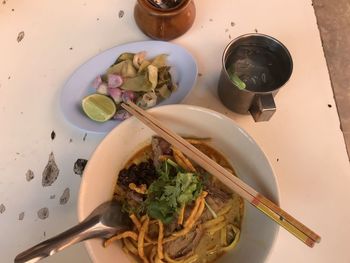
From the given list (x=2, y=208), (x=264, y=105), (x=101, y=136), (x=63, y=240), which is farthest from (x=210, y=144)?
(x=2, y=208)

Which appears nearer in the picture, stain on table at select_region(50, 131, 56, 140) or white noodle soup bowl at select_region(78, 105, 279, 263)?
white noodle soup bowl at select_region(78, 105, 279, 263)

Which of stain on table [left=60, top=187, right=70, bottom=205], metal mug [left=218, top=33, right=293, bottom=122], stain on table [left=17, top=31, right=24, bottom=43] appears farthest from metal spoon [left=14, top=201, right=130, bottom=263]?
stain on table [left=17, top=31, right=24, bottom=43]

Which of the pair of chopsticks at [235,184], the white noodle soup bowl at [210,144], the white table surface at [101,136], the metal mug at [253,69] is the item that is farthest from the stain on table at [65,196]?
the metal mug at [253,69]

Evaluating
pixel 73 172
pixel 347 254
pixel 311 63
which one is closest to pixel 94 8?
pixel 73 172

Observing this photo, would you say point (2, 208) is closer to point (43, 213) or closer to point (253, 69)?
point (43, 213)

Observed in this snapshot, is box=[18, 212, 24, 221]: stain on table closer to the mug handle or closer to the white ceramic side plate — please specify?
the white ceramic side plate

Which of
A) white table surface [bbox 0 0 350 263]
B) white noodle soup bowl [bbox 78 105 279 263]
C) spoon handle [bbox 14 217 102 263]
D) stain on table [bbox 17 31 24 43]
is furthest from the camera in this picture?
stain on table [bbox 17 31 24 43]

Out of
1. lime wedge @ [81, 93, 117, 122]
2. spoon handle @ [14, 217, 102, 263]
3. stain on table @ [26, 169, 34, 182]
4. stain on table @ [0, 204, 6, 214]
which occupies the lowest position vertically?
stain on table @ [0, 204, 6, 214]
